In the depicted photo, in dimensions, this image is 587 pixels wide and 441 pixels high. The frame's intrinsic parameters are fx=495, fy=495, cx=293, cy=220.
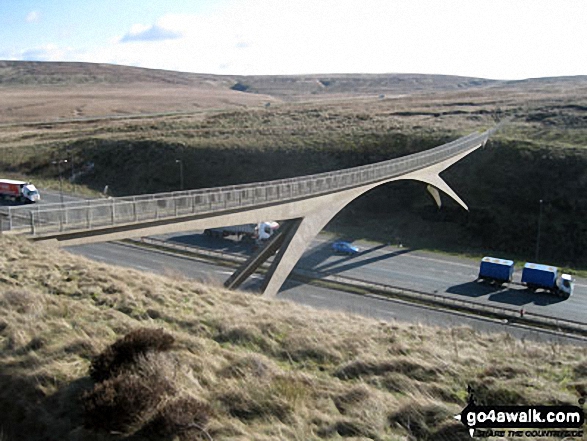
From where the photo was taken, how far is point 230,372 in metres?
9.38

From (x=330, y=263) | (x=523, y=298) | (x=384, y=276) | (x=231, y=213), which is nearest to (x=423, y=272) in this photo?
(x=384, y=276)

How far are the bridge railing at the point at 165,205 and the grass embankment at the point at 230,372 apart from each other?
4.72 meters

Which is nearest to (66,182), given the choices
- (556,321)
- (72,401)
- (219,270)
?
(219,270)

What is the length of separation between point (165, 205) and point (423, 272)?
23.6 m

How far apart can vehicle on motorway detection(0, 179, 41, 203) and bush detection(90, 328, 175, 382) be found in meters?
49.4

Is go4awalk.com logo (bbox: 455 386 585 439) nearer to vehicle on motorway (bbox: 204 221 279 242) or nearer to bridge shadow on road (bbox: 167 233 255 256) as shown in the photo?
bridge shadow on road (bbox: 167 233 255 256)

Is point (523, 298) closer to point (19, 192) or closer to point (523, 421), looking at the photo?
point (523, 421)

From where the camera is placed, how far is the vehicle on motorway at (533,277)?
112 ft

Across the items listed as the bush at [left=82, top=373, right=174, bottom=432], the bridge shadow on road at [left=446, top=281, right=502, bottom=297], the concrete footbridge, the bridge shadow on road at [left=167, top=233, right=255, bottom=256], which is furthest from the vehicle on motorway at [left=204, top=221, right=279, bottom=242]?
the bush at [left=82, top=373, right=174, bottom=432]

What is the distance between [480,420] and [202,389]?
4.53 meters

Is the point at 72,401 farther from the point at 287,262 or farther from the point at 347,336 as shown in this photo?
the point at 287,262

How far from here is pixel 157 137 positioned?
254 feet

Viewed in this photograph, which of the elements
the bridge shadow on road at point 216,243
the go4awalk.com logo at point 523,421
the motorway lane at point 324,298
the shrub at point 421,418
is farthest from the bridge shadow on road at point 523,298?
the shrub at point 421,418

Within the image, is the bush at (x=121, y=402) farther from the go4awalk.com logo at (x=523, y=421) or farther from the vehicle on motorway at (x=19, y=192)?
the vehicle on motorway at (x=19, y=192)
